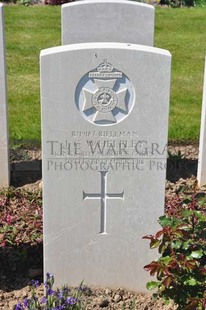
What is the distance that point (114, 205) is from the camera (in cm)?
421

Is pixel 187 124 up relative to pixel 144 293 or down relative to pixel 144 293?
up

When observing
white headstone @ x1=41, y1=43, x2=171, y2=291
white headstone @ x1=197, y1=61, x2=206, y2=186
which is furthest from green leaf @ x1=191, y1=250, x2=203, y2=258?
white headstone @ x1=197, y1=61, x2=206, y2=186

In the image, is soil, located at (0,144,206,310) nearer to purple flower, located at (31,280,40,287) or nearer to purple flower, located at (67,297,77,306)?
purple flower, located at (31,280,40,287)

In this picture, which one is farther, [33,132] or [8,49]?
[8,49]

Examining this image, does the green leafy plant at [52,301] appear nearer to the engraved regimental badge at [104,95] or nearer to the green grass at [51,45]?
the engraved regimental badge at [104,95]

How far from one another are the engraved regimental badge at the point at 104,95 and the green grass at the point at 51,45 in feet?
8.84

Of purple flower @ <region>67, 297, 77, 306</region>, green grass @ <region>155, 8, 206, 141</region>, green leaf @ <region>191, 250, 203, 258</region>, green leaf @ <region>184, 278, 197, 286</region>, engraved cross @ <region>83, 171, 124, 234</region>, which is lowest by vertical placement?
purple flower @ <region>67, 297, 77, 306</region>

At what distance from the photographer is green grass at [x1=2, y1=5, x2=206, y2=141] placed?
712 centimetres

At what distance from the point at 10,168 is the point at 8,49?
416 centimetres

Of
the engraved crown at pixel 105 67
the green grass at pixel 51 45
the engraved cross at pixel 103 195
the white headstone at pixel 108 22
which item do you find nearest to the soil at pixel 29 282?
the engraved cross at pixel 103 195

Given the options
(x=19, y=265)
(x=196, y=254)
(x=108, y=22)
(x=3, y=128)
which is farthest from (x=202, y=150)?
(x=196, y=254)

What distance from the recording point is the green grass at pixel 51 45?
7.12 metres

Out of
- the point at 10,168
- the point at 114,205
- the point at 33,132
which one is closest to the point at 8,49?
the point at 33,132

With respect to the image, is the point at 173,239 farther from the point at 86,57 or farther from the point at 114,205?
the point at 86,57
